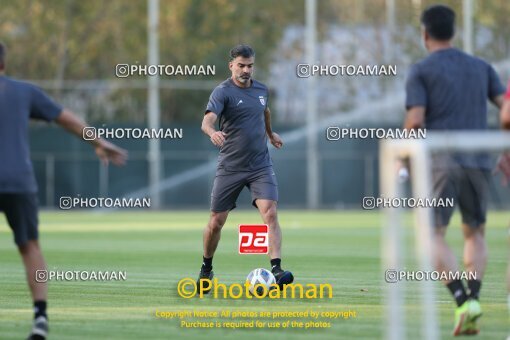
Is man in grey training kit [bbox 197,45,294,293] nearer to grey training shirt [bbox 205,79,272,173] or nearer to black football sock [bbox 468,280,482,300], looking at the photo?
grey training shirt [bbox 205,79,272,173]

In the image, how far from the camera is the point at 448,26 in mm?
10031

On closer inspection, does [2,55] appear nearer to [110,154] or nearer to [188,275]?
[110,154]

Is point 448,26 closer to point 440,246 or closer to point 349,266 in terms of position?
point 440,246

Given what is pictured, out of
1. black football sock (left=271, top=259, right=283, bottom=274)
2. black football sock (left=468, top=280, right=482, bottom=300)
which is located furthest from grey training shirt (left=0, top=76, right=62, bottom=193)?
black football sock (left=271, top=259, right=283, bottom=274)

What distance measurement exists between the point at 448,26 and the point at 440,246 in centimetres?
168

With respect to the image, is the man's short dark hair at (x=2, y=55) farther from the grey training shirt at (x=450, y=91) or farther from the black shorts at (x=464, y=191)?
the black shorts at (x=464, y=191)

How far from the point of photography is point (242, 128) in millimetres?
13703

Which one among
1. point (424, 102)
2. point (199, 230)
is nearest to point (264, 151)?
point (424, 102)

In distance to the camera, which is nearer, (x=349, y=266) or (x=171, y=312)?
(x=171, y=312)

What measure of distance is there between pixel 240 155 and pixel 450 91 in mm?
4007

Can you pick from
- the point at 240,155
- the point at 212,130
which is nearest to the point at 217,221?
the point at 240,155

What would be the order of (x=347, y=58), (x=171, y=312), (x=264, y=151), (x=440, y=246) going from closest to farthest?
(x=440, y=246) → (x=171, y=312) → (x=264, y=151) → (x=347, y=58)

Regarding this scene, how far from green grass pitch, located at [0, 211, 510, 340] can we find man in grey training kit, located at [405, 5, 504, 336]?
0.61 metres

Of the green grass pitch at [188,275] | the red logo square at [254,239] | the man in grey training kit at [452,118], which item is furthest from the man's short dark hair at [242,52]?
the man in grey training kit at [452,118]
